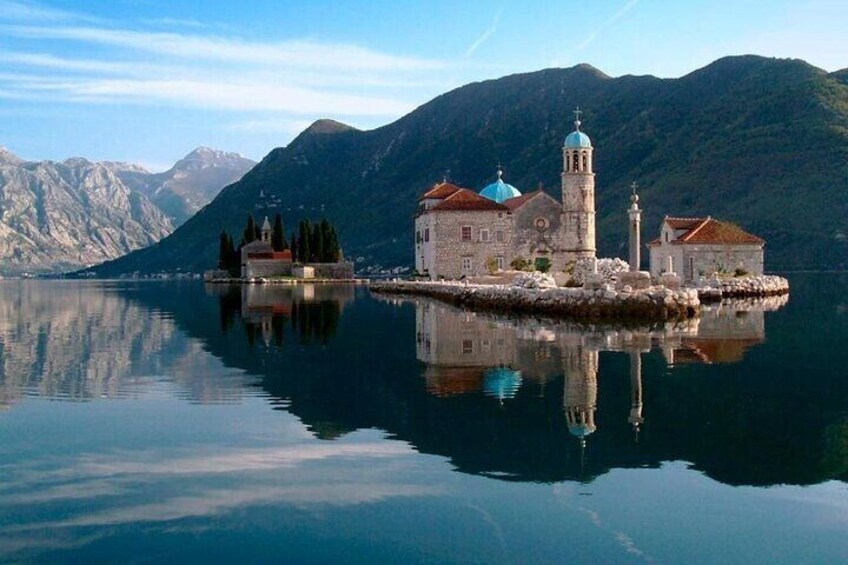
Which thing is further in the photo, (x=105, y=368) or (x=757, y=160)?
(x=757, y=160)

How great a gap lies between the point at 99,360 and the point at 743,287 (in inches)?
1796

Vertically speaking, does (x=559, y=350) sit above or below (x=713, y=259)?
below

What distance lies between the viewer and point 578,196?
73062mm

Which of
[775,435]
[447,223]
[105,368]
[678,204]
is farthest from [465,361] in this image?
[678,204]

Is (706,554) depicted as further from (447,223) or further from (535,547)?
(447,223)

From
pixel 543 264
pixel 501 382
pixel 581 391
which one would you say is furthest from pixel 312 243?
pixel 581 391

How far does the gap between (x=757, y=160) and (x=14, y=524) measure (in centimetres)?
15197

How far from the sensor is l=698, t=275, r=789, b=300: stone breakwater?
5845cm

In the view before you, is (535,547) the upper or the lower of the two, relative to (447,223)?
lower

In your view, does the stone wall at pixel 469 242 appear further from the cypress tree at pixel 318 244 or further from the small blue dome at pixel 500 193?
the cypress tree at pixel 318 244

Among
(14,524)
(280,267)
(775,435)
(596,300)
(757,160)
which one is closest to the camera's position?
(14,524)

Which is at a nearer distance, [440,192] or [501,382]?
[501,382]

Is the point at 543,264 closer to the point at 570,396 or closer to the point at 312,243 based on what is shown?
the point at 312,243

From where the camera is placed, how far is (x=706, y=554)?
361 inches
